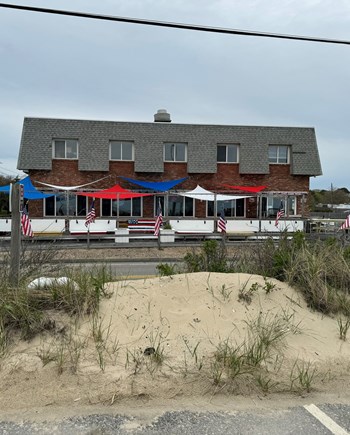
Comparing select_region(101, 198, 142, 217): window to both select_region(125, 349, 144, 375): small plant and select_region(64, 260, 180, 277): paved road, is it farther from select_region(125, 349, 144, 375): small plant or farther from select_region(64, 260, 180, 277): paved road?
select_region(125, 349, 144, 375): small plant

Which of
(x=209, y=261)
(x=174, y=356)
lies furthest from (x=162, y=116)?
(x=174, y=356)

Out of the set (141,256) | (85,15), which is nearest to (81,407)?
(85,15)

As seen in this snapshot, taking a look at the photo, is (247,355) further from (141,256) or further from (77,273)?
(141,256)

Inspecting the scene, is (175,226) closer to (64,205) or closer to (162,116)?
(64,205)

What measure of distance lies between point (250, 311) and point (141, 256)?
36.9ft

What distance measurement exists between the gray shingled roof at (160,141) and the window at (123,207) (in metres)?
2.06

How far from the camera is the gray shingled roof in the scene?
26562 millimetres

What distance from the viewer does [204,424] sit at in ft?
11.1

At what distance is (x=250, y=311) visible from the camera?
16.9 ft

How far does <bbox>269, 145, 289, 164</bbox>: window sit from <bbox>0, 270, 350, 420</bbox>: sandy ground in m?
24.5

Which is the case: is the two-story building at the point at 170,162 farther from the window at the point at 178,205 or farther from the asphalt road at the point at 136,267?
the asphalt road at the point at 136,267

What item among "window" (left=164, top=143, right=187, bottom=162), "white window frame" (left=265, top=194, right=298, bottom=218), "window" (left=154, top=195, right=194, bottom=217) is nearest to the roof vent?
"window" (left=164, top=143, right=187, bottom=162)

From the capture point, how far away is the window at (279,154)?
95.3ft

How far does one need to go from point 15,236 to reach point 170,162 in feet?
74.8
